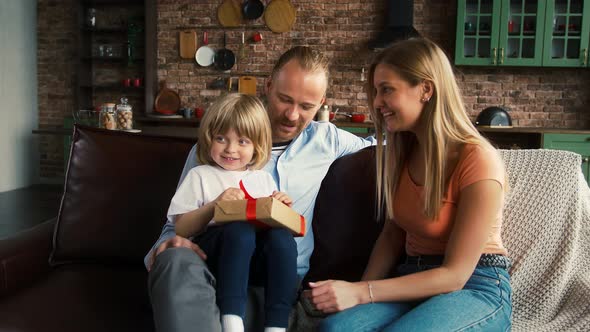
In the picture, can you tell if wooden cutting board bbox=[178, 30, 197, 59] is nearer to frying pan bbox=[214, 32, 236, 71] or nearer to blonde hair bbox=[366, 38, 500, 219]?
frying pan bbox=[214, 32, 236, 71]

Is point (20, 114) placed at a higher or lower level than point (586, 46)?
lower

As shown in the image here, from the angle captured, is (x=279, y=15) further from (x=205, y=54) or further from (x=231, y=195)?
(x=231, y=195)

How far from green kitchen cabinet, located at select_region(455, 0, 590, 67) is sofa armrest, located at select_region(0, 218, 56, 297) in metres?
4.67

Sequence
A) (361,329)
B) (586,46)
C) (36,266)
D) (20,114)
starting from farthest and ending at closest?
1. (20,114)
2. (586,46)
3. (36,266)
4. (361,329)

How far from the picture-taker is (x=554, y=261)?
5.31ft

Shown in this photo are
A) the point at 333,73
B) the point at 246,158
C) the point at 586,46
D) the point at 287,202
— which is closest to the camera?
the point at 287,202

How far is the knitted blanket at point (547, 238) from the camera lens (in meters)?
1.59

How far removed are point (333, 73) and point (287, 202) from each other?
15.5 ft

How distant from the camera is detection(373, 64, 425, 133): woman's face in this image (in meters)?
1.46

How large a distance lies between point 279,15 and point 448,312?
5.30 meters

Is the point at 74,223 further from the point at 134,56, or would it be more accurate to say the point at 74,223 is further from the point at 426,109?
the point at 134,56

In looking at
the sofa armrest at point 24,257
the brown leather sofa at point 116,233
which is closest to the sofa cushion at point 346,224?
the brown leather sofa at point 116,233

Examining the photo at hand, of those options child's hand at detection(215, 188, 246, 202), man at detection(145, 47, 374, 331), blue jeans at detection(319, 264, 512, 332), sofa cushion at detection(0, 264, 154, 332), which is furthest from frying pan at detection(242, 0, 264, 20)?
blue jeans at detection(319, 264, 512, 332)

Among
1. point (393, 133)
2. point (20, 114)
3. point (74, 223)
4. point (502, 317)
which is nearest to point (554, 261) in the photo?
point (502, 317)
